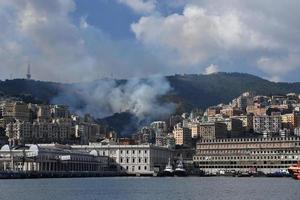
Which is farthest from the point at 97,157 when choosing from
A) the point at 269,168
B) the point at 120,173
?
the point at 269,168

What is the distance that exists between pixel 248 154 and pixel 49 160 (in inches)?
2232

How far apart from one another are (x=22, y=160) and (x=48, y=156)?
6.84 m

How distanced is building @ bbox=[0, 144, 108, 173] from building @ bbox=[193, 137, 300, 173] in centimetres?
3147

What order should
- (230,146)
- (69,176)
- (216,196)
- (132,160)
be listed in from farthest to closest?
(230,146), (132,160), (69,176), (216,196)

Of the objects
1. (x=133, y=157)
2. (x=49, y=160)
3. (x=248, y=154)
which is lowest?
(x=49, y=160)

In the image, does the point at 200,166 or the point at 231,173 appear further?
the point at 200,166

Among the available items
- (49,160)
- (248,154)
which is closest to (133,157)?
(49,160)

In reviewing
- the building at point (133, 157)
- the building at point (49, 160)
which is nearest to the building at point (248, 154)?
the building at point (133, 157)

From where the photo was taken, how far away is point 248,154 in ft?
618

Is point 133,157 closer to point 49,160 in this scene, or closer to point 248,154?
point 49,160

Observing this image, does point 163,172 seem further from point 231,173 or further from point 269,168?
point 269,168

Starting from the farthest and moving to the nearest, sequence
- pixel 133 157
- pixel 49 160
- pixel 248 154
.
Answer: pixel 248 154
pixel 133 157
pixel 49 160

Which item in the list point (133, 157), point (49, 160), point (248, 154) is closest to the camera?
point (49, 160)

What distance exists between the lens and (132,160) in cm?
18000
